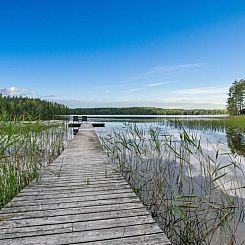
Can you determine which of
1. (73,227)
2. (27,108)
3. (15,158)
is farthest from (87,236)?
(27,108)

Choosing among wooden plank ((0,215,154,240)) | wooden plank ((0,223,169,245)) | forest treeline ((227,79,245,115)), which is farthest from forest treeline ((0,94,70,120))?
forest treeline ((227,79,245,115))

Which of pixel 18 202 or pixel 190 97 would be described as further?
pixel 190 97

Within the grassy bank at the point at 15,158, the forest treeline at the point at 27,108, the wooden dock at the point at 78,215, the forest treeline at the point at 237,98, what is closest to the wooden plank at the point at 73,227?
the wooden dock at the point at 78,215

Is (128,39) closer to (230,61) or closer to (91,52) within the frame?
(91,52)

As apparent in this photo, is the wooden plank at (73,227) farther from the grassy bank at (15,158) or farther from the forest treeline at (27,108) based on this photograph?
the forest treeline at (27,108)

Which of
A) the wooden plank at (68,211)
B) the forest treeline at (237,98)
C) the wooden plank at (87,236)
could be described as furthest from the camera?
the forest treeline at (237,98)

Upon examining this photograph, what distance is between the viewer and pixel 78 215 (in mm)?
2512

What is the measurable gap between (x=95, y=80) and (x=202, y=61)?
15081 mm

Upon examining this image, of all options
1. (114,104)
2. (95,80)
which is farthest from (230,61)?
(114,104)

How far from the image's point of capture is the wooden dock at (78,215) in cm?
204

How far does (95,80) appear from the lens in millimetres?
31891

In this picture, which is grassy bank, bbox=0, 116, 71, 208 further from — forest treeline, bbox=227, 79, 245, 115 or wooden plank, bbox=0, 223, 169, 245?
forest treeline, bbox=227, 79, 245, 115

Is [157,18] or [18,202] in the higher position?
[157,18]

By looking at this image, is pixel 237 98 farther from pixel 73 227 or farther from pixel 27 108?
pixel 73 227
